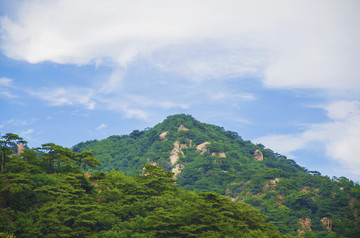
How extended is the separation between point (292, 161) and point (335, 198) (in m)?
71.8

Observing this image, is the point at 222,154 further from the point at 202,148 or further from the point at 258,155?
the point at 258,155

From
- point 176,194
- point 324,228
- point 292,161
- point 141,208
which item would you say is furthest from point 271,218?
point 292,161

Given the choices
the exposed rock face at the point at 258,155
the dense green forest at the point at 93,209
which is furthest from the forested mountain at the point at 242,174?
the dense green forest at the point at 93,209

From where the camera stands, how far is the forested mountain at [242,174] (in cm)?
8812

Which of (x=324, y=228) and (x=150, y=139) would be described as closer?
(x=324, y=228)

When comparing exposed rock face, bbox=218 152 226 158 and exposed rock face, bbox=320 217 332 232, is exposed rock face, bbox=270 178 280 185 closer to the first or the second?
exposed rock face, bbox=320 217 332 232

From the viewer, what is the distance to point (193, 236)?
43125mm

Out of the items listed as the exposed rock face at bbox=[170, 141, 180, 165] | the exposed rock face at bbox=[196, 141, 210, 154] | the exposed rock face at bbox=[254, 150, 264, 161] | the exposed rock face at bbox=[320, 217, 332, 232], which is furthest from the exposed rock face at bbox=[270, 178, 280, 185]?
the exposed rock face at bbox=[254, 150, 264, 161]

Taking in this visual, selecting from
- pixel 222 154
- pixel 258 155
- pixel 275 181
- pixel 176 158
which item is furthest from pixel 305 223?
pixel 258 155

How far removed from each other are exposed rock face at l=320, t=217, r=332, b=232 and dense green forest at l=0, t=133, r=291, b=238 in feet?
141

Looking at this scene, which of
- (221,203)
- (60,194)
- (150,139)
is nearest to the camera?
(60,194)

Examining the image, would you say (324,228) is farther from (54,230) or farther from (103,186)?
(54,230)

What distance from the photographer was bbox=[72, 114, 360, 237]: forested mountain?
88.1m

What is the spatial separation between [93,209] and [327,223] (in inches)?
2543
